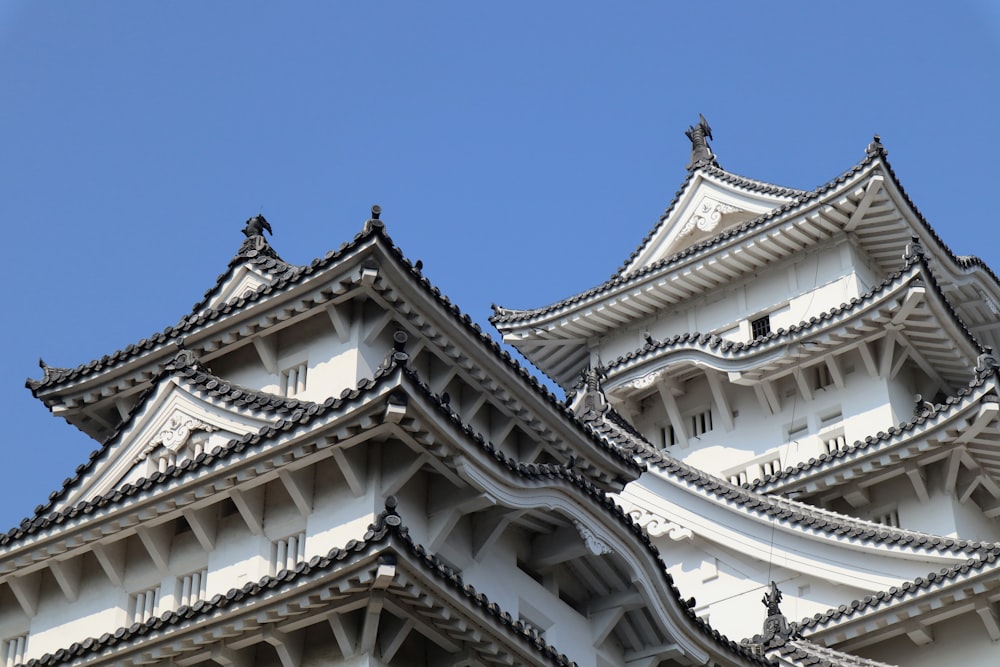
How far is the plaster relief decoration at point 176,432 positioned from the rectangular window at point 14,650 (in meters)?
3.08

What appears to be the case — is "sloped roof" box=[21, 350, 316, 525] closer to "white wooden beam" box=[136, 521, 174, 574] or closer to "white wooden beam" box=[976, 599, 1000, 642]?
"white wooden beam" box=[136, 521, 174, 574]

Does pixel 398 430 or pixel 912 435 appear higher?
pixel 912 435

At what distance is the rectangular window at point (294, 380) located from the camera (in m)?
A: 23.5

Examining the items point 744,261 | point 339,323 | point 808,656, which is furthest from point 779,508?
point 339,323

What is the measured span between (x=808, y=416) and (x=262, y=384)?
15.3m

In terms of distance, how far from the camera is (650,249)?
40.3 metres

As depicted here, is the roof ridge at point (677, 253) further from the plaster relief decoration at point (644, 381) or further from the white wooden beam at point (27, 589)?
the white wooden beam at point (27, 589)

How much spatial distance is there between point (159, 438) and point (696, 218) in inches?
812

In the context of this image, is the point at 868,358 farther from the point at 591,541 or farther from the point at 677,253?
the point at 591,541

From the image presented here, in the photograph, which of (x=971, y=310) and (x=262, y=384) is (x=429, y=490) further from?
(x=971, y=310)

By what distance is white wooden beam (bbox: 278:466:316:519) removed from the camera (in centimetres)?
2081

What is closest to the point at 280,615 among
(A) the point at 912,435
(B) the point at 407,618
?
(B) the point at 407,618

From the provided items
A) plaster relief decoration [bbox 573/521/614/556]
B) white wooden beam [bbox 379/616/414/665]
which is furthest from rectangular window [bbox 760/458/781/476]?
white wooden beam [bbox 379/616/414/665]

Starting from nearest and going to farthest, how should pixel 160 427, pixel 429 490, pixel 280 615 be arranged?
pixel 280 615 → pixel 429 490 → pixel 160 427
